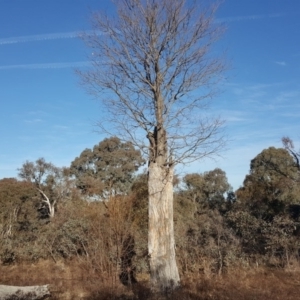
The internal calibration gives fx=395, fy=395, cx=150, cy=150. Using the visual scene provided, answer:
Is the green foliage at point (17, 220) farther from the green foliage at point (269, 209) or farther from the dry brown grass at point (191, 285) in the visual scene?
the green foliage at point (269, 209)

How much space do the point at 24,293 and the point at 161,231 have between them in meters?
3.37

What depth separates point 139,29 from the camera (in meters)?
9.12

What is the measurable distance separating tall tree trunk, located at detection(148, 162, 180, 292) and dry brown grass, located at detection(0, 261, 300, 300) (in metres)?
0.33

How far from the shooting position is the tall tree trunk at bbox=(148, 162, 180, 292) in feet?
26.1

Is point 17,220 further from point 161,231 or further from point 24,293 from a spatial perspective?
point 161,231

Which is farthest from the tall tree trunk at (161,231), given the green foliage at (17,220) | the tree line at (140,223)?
the green foliage at (17,220)

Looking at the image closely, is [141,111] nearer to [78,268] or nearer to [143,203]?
[78,268]

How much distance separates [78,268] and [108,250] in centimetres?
183

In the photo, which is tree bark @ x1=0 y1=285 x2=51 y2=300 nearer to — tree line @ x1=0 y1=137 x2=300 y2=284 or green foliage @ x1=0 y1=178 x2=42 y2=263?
tree line @ x1=0 y1=137 x2=300 y2=284

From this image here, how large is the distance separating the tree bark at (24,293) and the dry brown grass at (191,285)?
0.85ft

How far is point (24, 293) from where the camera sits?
867 cm

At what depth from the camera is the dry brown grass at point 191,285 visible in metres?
8.05

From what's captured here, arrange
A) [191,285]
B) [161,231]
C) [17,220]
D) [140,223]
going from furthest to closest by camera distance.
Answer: [17,220] < [140,223] < [191,285] < [161,231]

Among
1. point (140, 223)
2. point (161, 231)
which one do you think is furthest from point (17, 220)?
point (161, 231)
